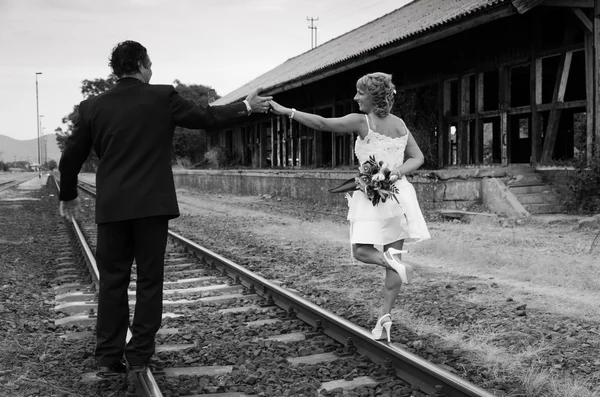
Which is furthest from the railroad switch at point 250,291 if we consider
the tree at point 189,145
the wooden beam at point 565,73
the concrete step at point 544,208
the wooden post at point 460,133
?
the tree at point 189,145

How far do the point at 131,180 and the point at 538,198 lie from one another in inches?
413

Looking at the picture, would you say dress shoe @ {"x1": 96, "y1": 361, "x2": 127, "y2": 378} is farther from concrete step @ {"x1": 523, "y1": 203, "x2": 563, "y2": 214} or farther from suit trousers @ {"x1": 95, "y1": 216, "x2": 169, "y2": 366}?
concrete step @ {"x1": 523, "y1": 203, "x2": 563, "y2": 214}

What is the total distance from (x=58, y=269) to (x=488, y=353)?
19.5 ft

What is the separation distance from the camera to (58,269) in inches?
323

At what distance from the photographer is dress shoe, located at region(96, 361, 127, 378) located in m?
3.78

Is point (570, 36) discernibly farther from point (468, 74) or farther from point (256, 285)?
point (256, 285)

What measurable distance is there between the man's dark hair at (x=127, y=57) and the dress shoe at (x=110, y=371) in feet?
5.79

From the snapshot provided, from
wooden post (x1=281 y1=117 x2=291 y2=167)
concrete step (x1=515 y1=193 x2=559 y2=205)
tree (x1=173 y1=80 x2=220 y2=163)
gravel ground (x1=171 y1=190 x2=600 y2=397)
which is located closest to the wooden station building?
concrete step (x1=515 y1=193 x2=559 y2=205)

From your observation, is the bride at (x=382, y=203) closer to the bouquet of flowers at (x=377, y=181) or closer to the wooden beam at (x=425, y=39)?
the bouquet of flowers at (x=377, y=181)

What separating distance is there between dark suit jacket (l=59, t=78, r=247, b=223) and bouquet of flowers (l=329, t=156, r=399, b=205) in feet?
3.77

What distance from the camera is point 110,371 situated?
3803mm

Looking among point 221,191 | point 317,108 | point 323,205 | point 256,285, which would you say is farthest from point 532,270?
point 221,191

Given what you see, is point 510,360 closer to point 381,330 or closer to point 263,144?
point 381,330

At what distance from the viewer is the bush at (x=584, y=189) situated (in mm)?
11523
